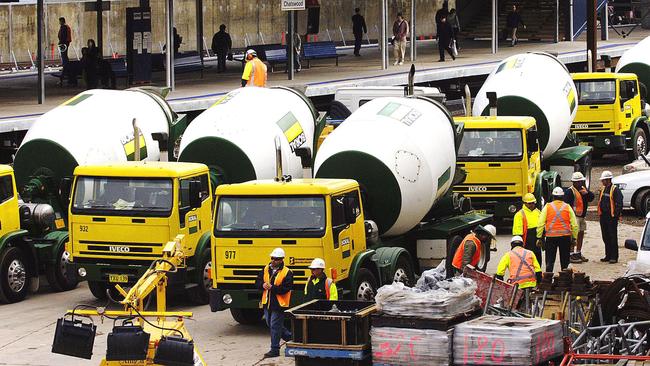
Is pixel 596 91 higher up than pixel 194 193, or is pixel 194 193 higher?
pixel 596 91

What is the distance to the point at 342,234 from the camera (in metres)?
19.7

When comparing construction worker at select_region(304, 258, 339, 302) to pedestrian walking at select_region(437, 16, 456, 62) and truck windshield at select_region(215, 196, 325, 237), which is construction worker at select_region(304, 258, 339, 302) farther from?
pedestrian walking at select_region(437, 16, 456, 62)

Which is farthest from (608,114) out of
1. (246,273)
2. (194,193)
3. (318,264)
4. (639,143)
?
(318,264)

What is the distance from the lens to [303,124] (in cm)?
2508

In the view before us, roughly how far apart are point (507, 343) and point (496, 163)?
40.0ft

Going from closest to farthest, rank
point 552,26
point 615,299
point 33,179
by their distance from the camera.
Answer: point 615,299 → point 33,179 → point 552,26

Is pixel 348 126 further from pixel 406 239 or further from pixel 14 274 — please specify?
pixel 14 274

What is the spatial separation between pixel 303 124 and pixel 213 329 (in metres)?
5.80

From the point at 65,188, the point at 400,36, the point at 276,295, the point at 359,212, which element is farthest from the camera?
the point at 400,36

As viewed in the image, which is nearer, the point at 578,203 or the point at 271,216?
the point at 271,216

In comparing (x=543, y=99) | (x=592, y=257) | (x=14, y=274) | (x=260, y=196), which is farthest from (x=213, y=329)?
(x=543, y=99)

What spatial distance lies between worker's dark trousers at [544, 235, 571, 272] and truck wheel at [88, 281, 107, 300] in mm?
6887

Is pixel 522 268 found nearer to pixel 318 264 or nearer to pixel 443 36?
pixel 318 264

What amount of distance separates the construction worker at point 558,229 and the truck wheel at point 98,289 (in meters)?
6.87
